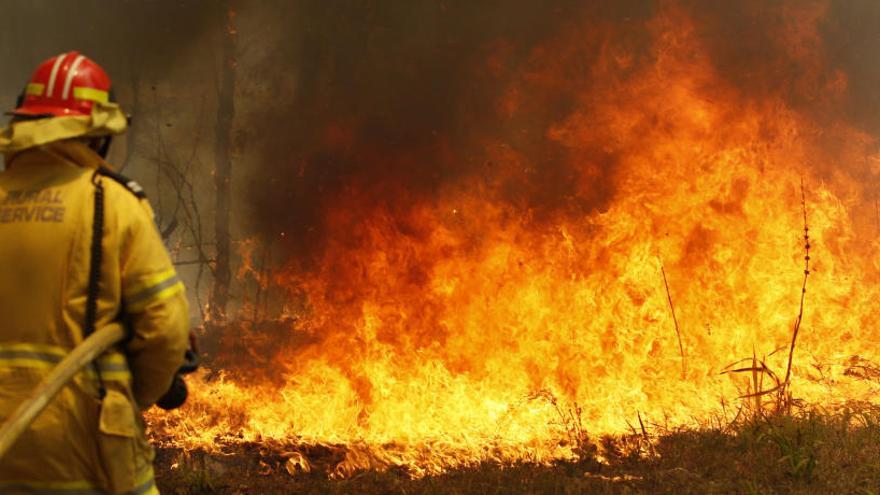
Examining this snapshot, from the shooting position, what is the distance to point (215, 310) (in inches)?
335

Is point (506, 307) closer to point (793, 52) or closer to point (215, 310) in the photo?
point (215, 310)

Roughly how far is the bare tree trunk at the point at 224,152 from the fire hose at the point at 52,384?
6283 mm

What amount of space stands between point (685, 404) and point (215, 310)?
5185 mm

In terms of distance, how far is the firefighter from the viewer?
238 cm

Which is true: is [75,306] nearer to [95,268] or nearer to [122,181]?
[95,268]

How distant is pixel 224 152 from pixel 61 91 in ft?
19.7

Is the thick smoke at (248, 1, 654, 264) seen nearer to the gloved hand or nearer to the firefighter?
the gloved hand

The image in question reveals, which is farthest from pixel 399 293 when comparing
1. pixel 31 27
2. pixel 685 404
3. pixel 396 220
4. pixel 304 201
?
pixel 31 27

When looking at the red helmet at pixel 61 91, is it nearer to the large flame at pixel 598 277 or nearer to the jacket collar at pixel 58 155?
the jacket collar at pixel 58 155

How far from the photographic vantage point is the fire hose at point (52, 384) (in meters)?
2.20

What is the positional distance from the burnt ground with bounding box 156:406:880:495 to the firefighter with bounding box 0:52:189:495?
275 centimetres

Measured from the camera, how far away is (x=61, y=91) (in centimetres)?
262

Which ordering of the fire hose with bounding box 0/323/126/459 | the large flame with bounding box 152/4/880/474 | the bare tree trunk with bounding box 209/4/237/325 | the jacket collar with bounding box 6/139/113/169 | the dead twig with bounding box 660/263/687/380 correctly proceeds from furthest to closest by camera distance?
the bare tree trunk with bounding box 209/4/237/325
the dead twig with bounding box 660/263/687/380
the large flame with bounding box 152/4/880/474
the jacket collar with bounding box 6/139/113/169
the fire hose with bounding box 0/323/126/459

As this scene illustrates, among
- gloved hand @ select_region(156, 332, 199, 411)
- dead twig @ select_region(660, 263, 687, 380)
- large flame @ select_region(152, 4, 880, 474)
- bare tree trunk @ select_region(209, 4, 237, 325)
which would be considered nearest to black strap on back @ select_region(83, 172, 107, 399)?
gloved hand @ select_region(156, 332, 199, 411)
